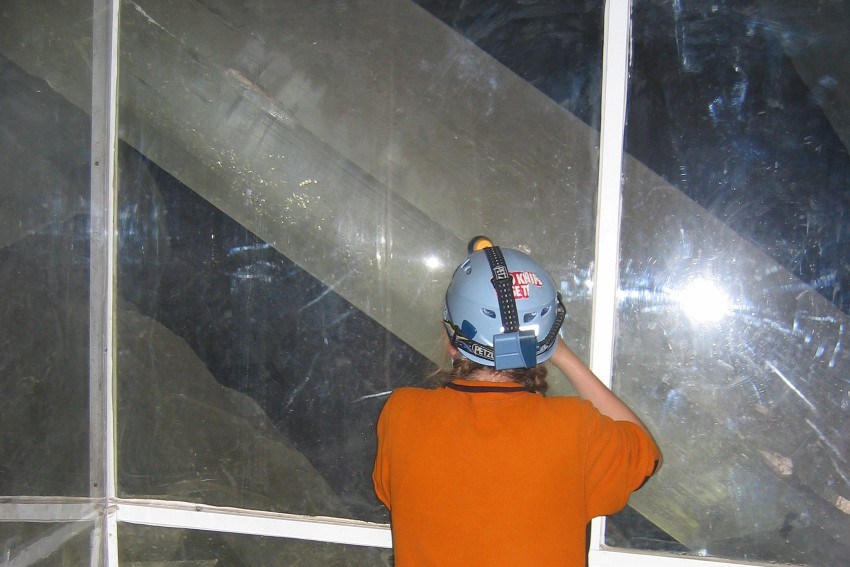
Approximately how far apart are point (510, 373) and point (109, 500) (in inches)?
63.6

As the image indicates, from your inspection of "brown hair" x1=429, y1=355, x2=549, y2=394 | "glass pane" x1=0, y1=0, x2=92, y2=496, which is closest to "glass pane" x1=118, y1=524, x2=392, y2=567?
"glass pane" x1=0, y1=0, x2=92, y2=496

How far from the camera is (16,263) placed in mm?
1889

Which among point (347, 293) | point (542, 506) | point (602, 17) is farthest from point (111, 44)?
point (542, 506)

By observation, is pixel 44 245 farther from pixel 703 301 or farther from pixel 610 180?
pixel 703 301

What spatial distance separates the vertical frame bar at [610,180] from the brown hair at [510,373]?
44 cm

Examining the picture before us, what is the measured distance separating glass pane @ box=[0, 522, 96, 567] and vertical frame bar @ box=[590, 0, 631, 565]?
1.76 metres

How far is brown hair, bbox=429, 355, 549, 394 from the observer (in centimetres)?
126

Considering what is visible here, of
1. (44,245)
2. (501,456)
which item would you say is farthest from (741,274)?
(44,245)

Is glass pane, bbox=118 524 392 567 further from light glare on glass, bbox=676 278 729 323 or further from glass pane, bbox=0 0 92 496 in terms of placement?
light glare on glass, bbox=676 278 729 323

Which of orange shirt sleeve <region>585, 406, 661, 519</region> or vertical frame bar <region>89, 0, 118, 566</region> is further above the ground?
vertical frame bar <region>89, 0, 118, 566</region>

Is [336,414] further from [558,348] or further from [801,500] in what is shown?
[801,500]

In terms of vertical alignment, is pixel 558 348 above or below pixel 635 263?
below

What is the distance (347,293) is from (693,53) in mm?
1200

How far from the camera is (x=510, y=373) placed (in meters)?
1.26
